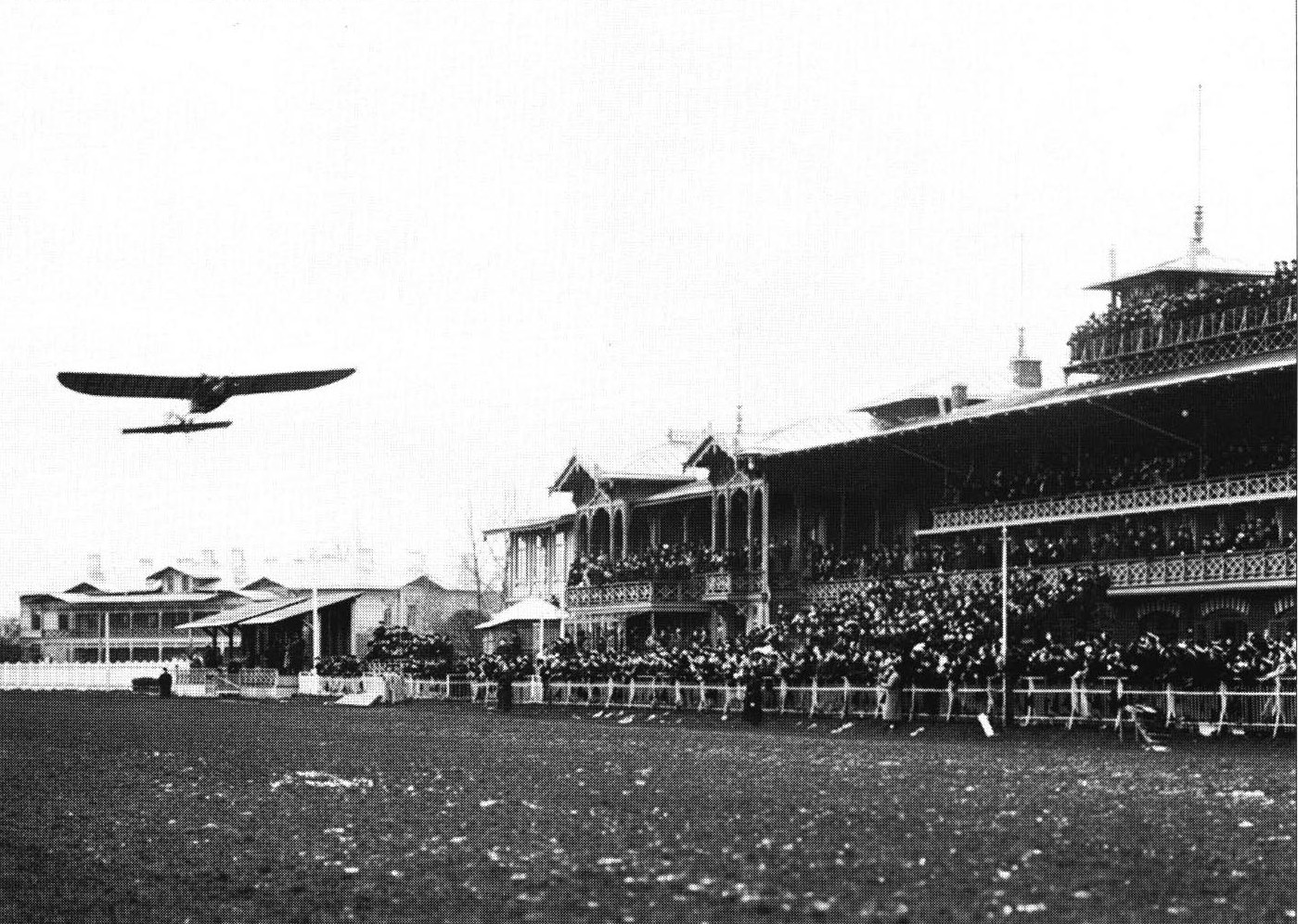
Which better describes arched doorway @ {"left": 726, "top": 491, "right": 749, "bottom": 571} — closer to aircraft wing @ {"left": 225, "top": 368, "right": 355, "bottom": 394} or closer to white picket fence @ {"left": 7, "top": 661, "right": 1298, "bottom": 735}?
white picket fence @ {"left": 7, "top": 661, "right": 1298, "bottom": 735}

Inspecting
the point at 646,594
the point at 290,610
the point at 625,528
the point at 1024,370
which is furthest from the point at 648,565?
the point at 290,610

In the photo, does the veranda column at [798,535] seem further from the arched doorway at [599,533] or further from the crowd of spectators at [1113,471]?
the arched doorway at [599,533]

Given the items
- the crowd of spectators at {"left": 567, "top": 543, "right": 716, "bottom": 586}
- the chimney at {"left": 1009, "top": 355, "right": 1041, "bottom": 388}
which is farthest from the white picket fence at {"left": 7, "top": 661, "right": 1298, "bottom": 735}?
Answer: the chimney at {"left": 1009, "top": 355, "right": 1041, "bottom": 388}

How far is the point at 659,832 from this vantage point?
63.5 ft

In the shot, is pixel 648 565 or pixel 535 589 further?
pixel 535 589

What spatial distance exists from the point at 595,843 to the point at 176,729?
92.1 ft

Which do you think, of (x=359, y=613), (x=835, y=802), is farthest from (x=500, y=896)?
(x=359, y=613)

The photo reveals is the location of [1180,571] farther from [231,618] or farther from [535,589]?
[231,618]

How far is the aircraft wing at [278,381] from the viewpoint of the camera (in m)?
46.9

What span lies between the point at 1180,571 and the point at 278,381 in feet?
66.3

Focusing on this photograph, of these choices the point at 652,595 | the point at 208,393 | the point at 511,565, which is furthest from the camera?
the point at 511,565

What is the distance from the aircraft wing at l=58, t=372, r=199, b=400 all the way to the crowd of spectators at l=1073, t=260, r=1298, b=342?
22.7m

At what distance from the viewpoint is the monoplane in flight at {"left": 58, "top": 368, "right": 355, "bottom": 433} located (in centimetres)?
4678

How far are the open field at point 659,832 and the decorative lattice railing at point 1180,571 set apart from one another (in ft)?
44.6
